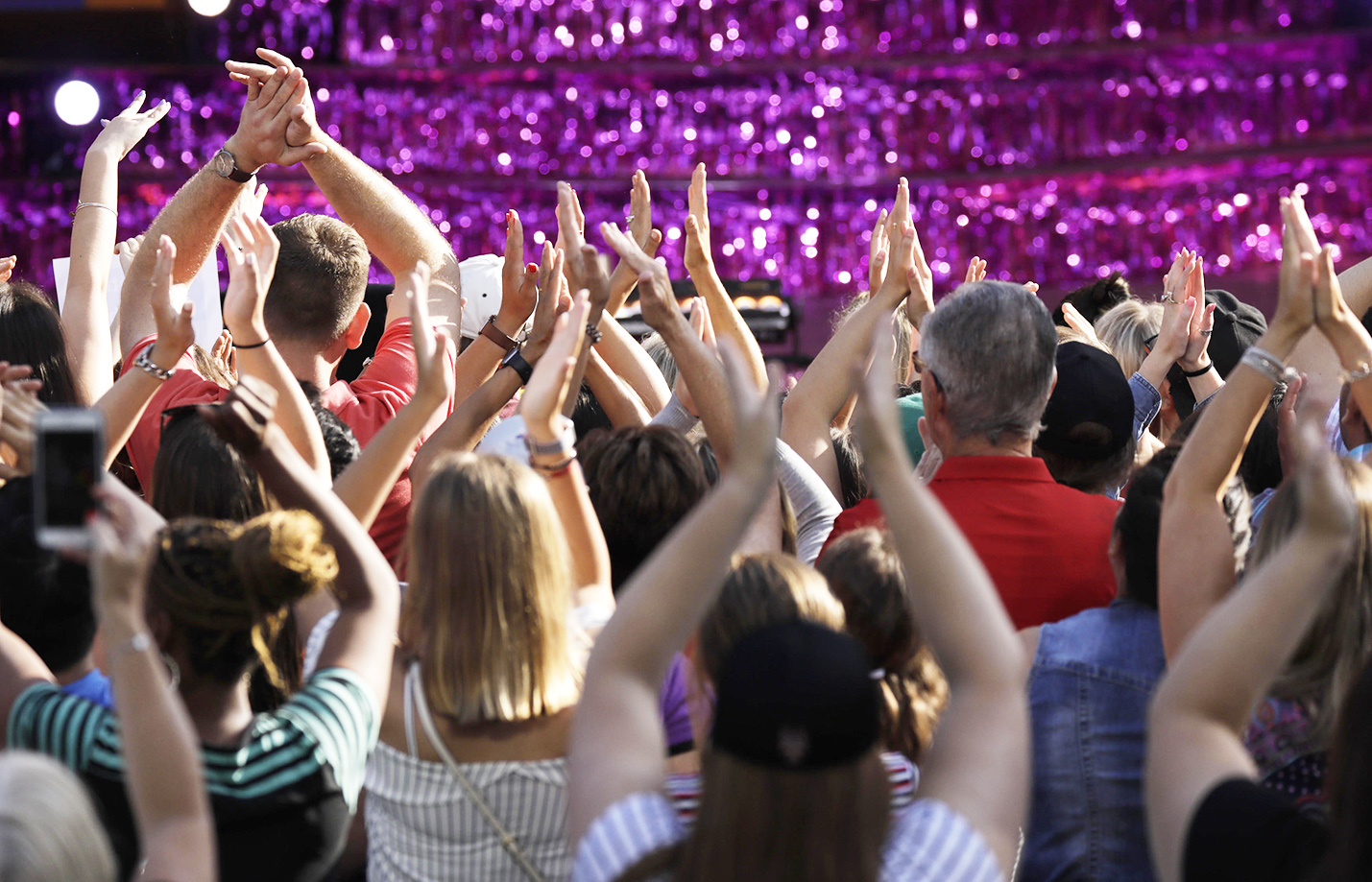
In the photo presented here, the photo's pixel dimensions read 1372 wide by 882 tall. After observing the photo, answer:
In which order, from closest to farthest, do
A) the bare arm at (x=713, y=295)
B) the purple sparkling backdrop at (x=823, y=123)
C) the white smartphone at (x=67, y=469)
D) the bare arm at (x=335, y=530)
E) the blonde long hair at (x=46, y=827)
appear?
the blonde long hair at (x=46, y=827) < the white smartphone at (x=67, y=469) < the bare arm at (x=335, y=530) < the bare arm at (x=713, y=295) < the purple sparkling backdrop at (x=823, y=123)

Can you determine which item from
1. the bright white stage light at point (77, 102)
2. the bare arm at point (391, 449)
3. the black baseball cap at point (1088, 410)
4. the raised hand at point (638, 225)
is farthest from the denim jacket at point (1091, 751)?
the bright white stage light at point (77, 102)

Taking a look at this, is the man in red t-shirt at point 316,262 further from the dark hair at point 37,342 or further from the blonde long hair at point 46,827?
the blonde long hair at point 46,827

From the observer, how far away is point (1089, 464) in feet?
8.60

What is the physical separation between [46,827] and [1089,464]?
2038mm

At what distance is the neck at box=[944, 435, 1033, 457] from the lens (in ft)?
7.62

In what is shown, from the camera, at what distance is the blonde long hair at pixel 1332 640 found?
5.05 feet

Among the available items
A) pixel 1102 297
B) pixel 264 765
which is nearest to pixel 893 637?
pixel 264 765

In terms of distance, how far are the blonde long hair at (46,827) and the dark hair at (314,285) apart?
1767mm

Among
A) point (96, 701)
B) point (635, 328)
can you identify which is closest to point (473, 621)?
point (96, 701)

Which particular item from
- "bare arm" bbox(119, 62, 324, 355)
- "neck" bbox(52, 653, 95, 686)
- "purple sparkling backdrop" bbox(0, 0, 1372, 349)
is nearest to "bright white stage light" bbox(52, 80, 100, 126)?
"purple sparkling backdrop" bbox(0, 0, 1372, 349)

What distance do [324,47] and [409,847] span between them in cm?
689

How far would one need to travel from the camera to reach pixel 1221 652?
126 centimetres

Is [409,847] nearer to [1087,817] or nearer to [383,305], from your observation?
[1087,817]

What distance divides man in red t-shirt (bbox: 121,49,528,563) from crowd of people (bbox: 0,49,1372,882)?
2 cm
